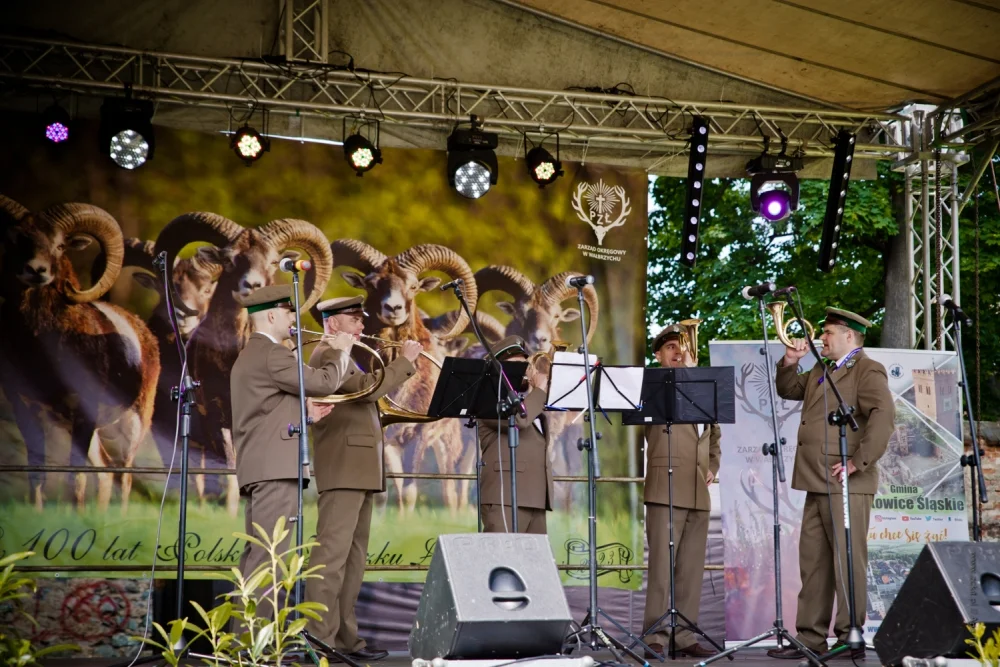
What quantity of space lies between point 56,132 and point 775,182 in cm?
538

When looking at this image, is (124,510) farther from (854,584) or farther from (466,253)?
(854,584)

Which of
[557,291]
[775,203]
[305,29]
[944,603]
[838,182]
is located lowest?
[944,603]

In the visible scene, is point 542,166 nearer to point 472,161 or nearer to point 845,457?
point 472,161

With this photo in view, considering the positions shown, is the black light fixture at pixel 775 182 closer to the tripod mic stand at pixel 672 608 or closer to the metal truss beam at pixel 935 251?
the metal truss beam at pixel 935 251

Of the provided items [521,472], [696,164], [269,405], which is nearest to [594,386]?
[521,472]

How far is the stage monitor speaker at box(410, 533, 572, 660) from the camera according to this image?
4.15 metres

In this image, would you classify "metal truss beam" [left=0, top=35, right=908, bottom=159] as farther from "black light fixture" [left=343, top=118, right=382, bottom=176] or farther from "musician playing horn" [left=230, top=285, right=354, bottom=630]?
"musician playing horn" [left=230, top=285, right=354, bottom=630]

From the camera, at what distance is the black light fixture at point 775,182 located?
8695mm

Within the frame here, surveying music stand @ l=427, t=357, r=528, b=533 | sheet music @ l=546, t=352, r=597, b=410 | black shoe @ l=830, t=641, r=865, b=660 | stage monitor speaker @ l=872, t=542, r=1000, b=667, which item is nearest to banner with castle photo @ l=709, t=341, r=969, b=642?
black shoe @ l=830, t=641, r=865, b=660

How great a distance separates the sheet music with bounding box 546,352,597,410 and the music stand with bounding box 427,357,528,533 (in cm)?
19

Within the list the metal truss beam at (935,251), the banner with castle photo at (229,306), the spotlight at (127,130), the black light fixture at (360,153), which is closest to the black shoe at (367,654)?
the banner with castle photo at (229,306)

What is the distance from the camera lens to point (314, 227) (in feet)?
27.4

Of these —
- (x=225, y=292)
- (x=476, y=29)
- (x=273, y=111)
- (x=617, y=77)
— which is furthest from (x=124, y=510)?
(x=617, y=77)

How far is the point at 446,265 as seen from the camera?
862cm
